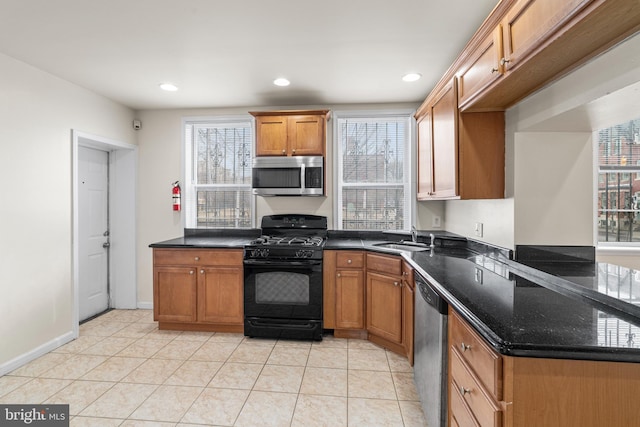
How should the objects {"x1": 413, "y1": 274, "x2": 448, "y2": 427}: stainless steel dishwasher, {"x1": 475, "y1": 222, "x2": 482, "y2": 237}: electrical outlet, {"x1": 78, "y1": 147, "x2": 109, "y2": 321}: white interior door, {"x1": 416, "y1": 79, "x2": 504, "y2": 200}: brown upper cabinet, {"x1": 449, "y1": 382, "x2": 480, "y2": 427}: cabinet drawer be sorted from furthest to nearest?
{"x1": 78, "y1": 147, "x2": 109, "y2": 321}: white interior door, {"x1": 475, "y1": 222, "x2": 482, "y2": 237}: electrical outlet, {"x1": 416, "y1": 79, "x2": 504, "y2": 200}: brown upper cabinet, {"x1": 413, "y1": 274, "x2": 448, "y2": 427}: stainless steel dishwasher, {"x1": 449, "y1": 382, "x2": 480, "y2": 427}: cabinet drawer

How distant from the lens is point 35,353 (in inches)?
105

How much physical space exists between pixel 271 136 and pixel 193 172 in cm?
120

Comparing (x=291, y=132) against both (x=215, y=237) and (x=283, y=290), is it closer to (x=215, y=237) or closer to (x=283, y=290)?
(x=215, y=237)

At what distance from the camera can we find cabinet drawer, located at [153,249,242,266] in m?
3.14

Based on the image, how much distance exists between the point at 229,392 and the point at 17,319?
1.87m

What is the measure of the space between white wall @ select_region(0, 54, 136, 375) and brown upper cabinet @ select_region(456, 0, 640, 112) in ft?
11.1

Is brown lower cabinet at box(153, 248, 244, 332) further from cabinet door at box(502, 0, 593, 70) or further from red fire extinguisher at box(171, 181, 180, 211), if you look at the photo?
cabinet door at box(502, 0, 593, 70)

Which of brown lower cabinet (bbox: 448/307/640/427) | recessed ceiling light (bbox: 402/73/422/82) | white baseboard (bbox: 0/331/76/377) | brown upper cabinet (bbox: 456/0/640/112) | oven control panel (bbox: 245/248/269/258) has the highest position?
recessed ceiling light (bbox: 402/73/422/82)

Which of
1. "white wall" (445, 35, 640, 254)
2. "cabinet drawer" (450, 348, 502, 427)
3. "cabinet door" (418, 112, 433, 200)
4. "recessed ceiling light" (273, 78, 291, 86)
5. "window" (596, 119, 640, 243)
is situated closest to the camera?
"cabinet drawer" (450, 348, 502, 427)

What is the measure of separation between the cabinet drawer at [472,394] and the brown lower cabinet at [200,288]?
2188mm

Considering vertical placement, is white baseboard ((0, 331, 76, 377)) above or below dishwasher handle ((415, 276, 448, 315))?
below

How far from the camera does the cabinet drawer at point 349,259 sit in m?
3.03

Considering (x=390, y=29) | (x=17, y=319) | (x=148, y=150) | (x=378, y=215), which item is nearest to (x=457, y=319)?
(x=390, y=29)

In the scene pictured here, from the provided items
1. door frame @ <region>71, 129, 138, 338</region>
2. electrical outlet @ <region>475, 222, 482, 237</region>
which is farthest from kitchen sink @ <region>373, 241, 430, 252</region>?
door frame @ <region>71, 129, 138, 338</region>
